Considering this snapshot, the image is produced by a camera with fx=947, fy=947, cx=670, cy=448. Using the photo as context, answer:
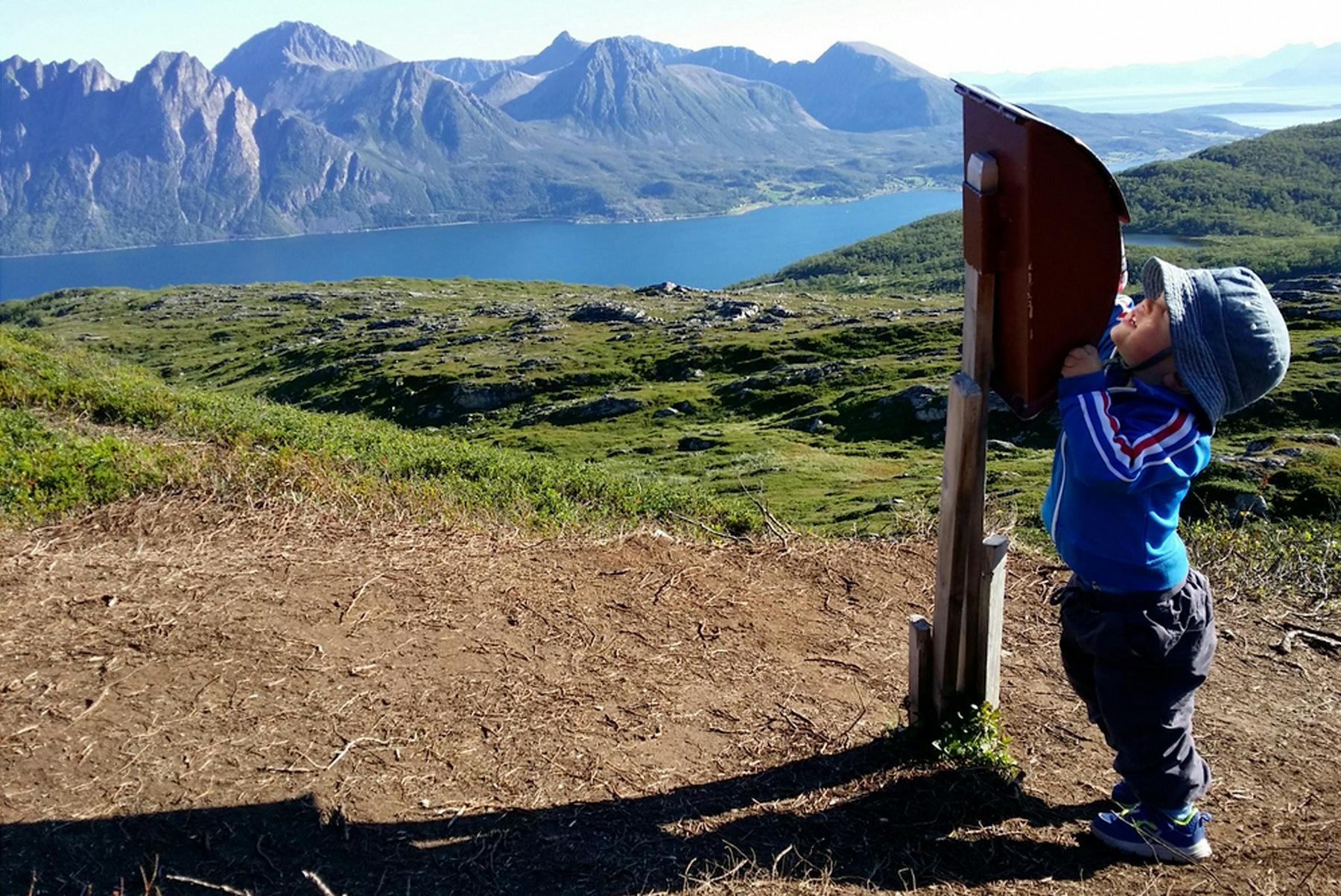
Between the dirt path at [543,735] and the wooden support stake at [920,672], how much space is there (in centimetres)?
32

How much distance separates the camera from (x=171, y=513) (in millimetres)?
8484

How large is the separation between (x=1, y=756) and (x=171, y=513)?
3741 millimetres

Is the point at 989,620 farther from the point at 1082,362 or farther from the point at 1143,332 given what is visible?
the point at 1143,332

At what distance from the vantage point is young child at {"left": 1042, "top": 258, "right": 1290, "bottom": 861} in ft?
12.5

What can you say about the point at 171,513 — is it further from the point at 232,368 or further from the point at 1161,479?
the point at 232,368

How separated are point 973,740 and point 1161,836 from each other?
1002 mm

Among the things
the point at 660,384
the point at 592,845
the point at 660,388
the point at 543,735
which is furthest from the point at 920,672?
the point at 660,384

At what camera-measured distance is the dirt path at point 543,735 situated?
4449mm

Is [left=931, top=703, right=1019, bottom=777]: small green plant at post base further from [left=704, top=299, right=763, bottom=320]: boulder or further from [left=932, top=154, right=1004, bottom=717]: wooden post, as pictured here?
[left=704, top=299, right=763, bottom=320]: boulder

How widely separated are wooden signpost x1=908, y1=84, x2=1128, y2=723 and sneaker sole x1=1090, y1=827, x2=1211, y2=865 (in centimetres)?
116

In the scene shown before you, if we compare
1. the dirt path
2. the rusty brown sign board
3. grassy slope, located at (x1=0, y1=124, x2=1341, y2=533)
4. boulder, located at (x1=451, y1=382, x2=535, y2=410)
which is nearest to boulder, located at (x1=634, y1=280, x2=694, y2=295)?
grassy slope, located at (x1=0, y1=124, x2=1341, y2=533)

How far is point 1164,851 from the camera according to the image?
14.6 ft

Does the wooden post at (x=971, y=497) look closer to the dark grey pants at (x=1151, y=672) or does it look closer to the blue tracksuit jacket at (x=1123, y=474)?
the blue tracksuit jacket at (x=1123, y=474)

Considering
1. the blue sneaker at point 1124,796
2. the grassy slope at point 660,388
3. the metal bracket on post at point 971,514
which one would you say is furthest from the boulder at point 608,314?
the blue sneaker at point 1124,796
